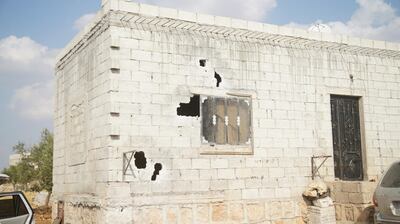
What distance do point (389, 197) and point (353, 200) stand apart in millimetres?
2181

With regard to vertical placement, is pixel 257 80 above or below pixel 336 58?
below

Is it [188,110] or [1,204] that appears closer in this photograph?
[1,204]

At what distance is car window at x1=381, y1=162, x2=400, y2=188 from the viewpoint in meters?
7.07

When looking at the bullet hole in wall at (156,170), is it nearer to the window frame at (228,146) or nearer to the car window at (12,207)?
the window frame at (228,146)

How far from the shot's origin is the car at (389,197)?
6863 millimetres

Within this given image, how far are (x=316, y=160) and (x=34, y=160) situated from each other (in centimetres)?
1820

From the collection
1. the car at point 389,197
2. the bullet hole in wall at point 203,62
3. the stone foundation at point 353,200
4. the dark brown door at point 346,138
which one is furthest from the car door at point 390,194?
the bullet hole in wall at point 203,62

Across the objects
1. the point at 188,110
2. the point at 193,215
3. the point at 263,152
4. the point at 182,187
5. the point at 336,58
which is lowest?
the point at 193,215

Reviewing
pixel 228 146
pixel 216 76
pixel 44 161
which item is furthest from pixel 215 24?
pixel 44 161

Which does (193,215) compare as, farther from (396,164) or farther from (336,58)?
(336,58)

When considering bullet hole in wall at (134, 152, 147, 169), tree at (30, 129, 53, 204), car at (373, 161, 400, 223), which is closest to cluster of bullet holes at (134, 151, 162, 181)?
bullet hole in wall at (134, 152, 147, 169)

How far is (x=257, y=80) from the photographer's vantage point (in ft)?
32.1

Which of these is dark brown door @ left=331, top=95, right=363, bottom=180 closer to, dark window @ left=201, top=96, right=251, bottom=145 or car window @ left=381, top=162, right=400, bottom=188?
dark window @ left=201, top=96, right=251, bottom=145

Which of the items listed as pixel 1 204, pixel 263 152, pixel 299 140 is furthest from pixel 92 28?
pixel 299 140
